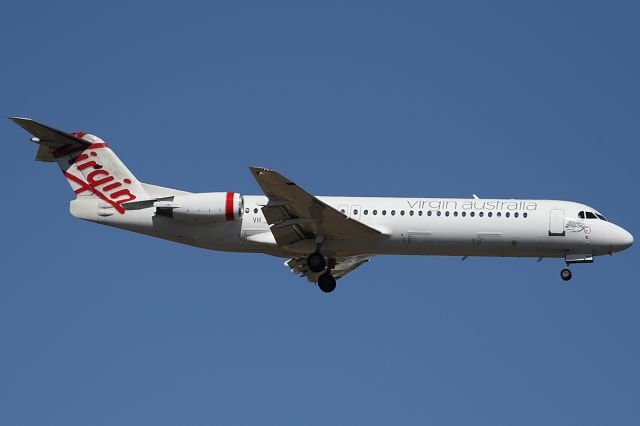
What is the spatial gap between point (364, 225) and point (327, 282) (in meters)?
3.34

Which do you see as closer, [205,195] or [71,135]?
[205,195]

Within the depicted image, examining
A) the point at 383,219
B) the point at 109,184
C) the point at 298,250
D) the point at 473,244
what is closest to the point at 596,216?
the point at 473,244

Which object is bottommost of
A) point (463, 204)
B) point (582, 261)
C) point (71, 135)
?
point (582, 261)

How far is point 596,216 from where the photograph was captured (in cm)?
2833

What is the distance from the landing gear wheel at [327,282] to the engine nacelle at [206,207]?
398 cm

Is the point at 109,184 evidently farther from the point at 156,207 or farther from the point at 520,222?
the point at 520,222

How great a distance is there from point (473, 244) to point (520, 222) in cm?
168

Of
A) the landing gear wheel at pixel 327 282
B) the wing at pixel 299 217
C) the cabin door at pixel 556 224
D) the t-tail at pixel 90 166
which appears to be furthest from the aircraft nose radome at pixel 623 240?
the t-tail at pixel 90 166

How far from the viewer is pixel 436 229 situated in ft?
90.6

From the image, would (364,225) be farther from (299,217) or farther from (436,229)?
(436,229)

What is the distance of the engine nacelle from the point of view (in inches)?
1068

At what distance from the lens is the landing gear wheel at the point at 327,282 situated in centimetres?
2944

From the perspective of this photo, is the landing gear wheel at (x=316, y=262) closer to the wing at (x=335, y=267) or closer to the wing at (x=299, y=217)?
the wing at (x=299, y=217)

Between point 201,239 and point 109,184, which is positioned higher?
point 109,184
